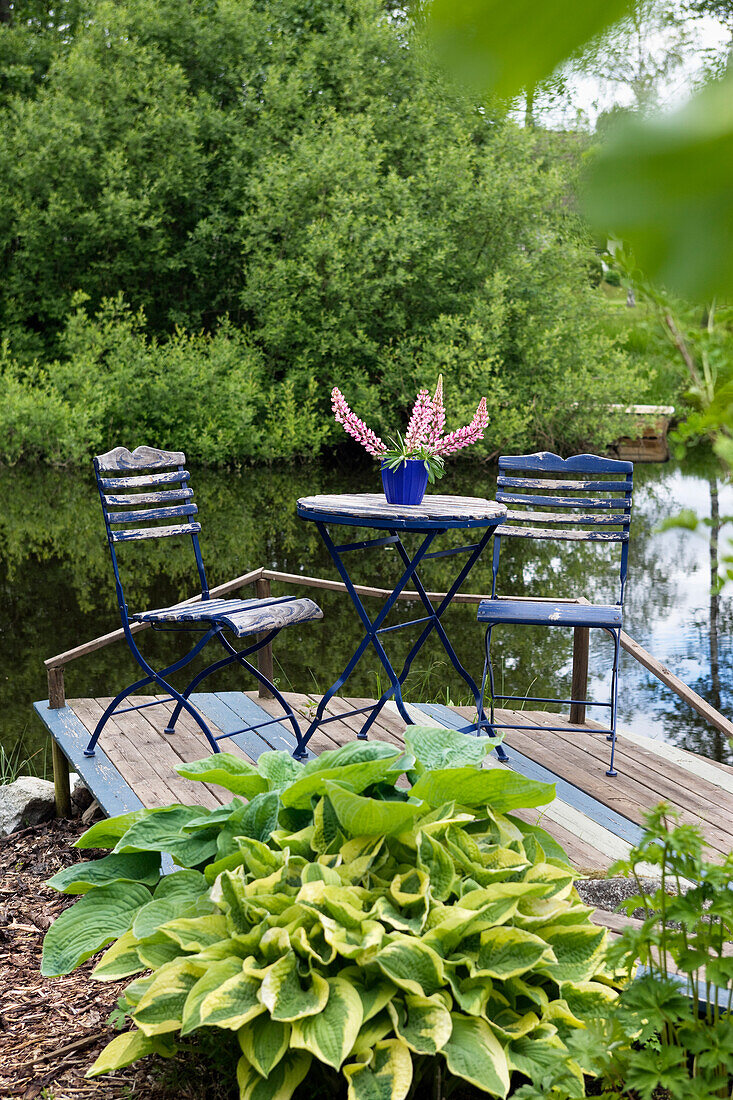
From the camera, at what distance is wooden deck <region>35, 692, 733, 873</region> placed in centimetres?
314

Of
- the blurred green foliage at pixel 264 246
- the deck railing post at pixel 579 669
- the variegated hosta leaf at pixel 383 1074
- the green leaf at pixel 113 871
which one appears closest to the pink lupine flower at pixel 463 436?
the deck railing post at pixel 579 669

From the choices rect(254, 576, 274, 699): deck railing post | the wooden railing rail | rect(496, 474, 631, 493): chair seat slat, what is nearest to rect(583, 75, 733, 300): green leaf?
the wooden railing rail

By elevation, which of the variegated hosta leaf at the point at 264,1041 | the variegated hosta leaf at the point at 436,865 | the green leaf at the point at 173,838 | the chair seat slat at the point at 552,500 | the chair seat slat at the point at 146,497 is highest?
the chair seat slat at the point at 146,497

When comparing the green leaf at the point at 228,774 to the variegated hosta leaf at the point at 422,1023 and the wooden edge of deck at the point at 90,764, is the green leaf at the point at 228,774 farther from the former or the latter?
the wooden edge of deck at the point at 90,764

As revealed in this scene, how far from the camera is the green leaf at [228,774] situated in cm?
208

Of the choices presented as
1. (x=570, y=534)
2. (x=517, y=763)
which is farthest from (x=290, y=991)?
(x=570, y=534)

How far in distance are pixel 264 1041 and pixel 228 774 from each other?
597 mm

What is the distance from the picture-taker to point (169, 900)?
1.95m

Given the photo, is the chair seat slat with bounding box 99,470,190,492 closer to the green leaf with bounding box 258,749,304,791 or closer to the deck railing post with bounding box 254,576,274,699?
the deck railing post with bounding box 254,576,274,699

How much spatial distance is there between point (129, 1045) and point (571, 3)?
188 centimetres

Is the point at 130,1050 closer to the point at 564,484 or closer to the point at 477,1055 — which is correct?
the point at 477,1055

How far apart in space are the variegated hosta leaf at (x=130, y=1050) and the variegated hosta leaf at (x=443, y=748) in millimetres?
705

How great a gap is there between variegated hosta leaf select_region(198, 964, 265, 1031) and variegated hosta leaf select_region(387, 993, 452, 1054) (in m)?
0.22

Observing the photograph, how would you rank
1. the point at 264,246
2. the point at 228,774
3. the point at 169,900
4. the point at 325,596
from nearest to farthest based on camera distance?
the point at 169,900
the point at 228,774
the point at 325,596
the point at 264,246
